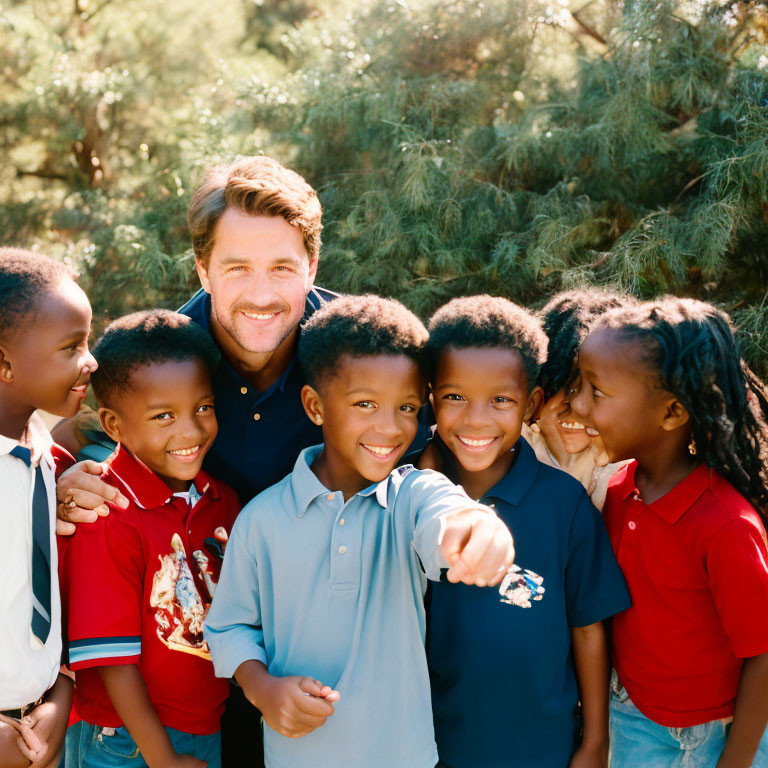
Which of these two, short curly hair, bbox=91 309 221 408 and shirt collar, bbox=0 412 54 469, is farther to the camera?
short curly hair, bbox=91 309 221 408

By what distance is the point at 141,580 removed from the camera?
1730 mm

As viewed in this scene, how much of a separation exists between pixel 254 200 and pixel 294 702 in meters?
1.41

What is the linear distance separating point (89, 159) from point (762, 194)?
4099 millimetres

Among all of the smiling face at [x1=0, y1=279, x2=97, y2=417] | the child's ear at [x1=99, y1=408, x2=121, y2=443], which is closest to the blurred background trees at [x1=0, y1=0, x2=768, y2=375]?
the child's ear at [x1=99, y1=408, x2=121, y2=443]

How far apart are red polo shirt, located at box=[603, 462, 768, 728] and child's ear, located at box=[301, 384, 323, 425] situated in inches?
30.1

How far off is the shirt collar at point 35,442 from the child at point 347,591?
0.51 metres

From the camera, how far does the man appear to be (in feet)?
7.08

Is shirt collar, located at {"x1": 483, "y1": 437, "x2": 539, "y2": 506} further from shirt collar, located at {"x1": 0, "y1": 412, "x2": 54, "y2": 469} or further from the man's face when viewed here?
shirt collar, located at {"x1": 0, "y1": 412, "x2": 54, "y2": 469}

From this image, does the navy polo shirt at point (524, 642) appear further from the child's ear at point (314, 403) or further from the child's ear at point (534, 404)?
the child's ear at point (314, 403)

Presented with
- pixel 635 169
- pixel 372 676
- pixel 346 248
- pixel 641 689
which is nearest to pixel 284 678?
pixel 372 676

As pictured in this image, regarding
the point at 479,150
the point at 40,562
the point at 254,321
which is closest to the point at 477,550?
the point at 40,562

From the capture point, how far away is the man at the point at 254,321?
2.16 meters

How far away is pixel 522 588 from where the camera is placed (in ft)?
5.55

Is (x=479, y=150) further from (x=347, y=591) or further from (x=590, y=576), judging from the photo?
(x=347, y=591)
